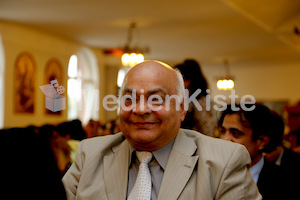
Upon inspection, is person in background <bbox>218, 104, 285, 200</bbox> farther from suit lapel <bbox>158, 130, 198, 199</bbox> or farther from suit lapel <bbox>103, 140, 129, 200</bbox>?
suit lapel <bbox>103, 140, 129, 200</bbox>

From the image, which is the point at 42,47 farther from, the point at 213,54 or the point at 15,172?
the point at 15,172

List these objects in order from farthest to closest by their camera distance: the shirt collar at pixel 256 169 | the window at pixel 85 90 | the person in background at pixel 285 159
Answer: the window at pixel 85 90 → the shirt collar at pixel 256 169 → the person in background at pixel 285 159

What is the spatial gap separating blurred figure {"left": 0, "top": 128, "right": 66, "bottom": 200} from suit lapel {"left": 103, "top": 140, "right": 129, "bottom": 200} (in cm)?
90

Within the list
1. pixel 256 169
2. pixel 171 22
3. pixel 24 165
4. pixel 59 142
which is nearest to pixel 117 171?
pixel 24 165

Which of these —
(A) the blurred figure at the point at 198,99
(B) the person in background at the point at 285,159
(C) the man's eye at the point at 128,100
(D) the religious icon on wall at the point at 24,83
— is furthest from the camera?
(D) the religious icon on wall at the point at 24,83

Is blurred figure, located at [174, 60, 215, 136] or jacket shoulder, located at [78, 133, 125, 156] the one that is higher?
blurred figure, located at [174, 60, 215, 136]

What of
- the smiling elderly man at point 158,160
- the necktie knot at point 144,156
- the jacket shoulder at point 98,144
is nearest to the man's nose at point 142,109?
the smiling elderly man at point 158,160

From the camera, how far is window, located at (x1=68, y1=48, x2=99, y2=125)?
623 inches

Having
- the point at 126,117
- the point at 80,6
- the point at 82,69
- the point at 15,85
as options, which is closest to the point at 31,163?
the point at 126,117

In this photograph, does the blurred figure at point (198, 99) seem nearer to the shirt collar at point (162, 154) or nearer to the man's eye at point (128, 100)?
the shirt collar at point (162, 154)

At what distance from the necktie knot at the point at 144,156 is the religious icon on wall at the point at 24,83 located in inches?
444

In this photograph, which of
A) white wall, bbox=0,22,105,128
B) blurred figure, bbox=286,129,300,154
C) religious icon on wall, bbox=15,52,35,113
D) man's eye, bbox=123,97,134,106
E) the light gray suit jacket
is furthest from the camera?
religious icon on wall, bbox=15,52,35,113

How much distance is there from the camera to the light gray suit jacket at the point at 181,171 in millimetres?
1938

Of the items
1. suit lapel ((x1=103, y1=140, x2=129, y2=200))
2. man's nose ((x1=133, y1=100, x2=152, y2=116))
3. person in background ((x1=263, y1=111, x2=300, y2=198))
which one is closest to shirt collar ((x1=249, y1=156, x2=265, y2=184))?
person in background ((x1=263, y1=111, x2=300, y2=198))
